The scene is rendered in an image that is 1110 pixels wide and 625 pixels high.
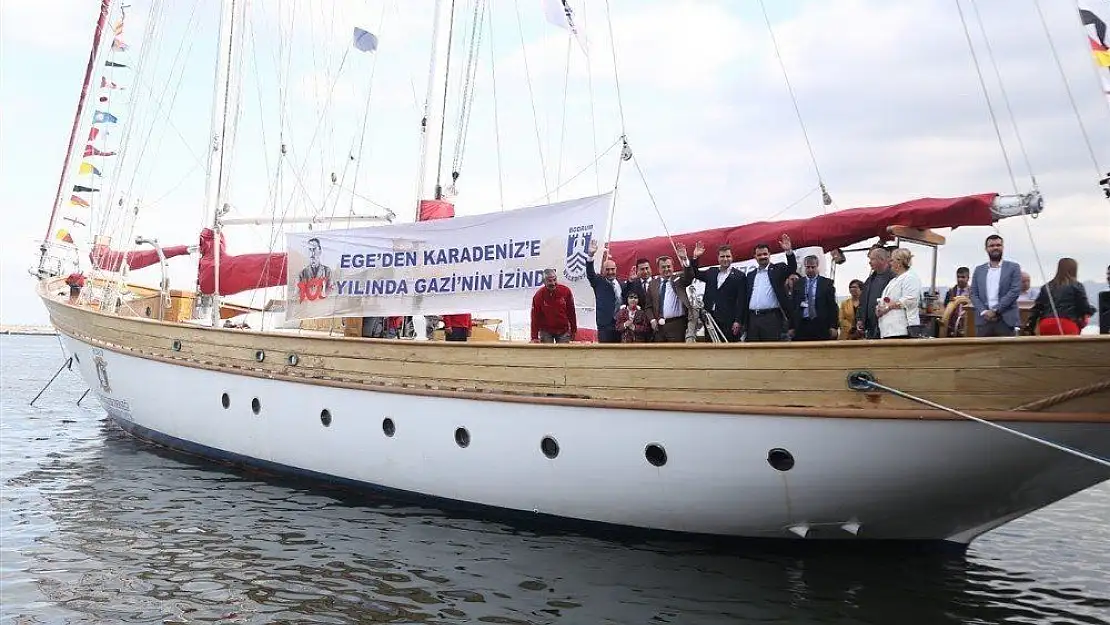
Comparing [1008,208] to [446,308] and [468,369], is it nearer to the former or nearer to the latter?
[468,369]

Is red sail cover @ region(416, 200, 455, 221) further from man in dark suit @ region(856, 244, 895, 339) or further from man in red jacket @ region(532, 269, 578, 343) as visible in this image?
man in dark suit @ region(856, 244, 895, 339)

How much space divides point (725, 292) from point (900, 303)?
1.77m

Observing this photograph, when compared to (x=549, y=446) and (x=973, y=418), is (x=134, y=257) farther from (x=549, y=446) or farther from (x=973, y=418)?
(x=973, y=418)

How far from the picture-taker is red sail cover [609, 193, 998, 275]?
7.82 metres

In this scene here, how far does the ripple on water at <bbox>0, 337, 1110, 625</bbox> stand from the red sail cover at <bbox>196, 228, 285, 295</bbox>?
4469mm

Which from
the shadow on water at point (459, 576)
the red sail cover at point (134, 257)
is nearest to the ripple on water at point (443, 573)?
the shadow on water at point (459, 576)

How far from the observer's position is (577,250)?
31.5 ft

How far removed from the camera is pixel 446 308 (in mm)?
10516

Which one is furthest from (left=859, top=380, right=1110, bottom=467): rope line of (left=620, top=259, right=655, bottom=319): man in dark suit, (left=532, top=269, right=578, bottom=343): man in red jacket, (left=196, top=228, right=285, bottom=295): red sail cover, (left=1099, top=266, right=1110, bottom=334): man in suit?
(left=196, top=228, right=285, bottom=295): red sail cover

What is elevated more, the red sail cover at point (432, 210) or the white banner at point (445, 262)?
the red sail cover at point (432, 210)

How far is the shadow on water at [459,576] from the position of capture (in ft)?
22.3

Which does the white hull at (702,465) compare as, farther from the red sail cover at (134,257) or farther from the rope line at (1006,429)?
the red sail cover at (134,257)

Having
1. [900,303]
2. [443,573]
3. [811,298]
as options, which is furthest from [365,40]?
[900,303]

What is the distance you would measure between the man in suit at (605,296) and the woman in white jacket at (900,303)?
2.91m
